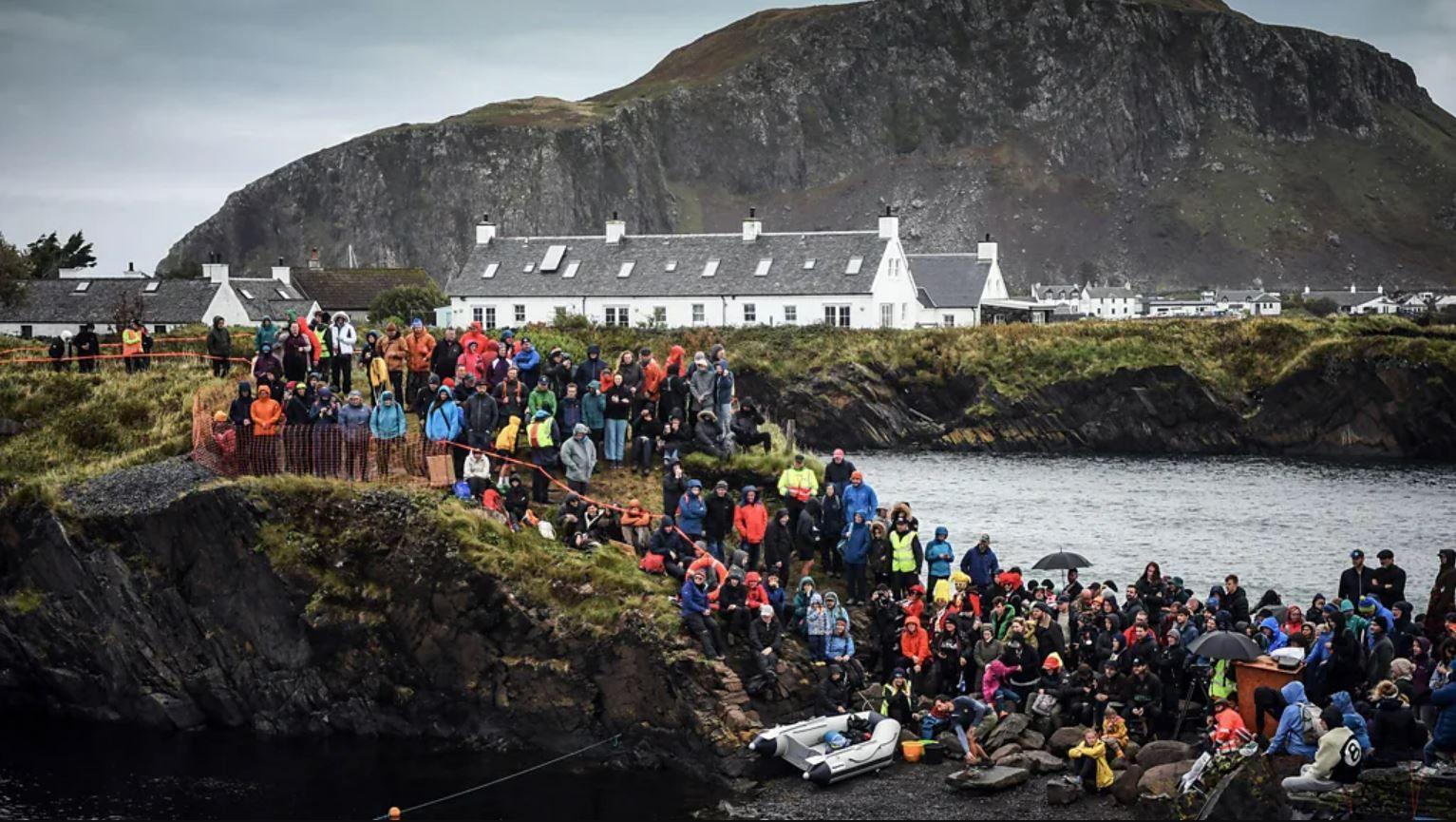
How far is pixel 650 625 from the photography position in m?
28.1

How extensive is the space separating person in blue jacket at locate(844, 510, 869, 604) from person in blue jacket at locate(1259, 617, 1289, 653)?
7.65 m

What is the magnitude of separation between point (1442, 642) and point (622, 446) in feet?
55.9

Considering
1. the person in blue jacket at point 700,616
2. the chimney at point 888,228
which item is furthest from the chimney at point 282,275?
the person in blue jacket at point 700,616

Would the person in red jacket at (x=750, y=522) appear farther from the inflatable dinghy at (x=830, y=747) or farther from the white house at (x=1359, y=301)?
the white house at (x=1359, y=301)

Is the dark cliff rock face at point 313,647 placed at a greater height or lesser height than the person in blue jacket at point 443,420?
lesser

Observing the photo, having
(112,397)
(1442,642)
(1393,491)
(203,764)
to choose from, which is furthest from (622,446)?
(1393,491)

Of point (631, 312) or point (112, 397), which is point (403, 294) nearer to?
point (631, 312)

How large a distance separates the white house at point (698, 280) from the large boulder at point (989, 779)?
62380 millimetres

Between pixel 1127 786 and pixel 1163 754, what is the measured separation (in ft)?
2.96

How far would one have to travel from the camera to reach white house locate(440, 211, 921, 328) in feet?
285

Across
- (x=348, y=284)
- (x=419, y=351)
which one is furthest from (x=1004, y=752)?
(x=348, y=284)

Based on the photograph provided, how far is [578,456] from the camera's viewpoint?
32.2 metres

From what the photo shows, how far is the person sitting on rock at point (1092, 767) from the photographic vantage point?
24.0 metres

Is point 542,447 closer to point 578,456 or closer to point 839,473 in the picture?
point 578,456
